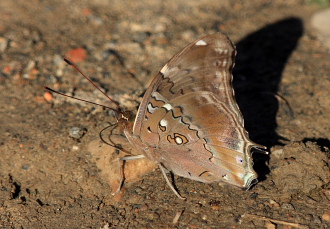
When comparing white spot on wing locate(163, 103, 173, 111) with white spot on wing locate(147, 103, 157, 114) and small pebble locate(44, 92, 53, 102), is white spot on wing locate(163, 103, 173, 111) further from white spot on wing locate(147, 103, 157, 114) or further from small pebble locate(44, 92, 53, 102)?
small pebble locate(44, 92, 53, 102)

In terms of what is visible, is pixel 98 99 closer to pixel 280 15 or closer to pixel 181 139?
pixel 181 139

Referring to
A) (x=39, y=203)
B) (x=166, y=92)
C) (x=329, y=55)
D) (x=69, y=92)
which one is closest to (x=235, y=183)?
(x=166, y=92)

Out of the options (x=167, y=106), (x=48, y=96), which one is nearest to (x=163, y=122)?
(x=167, y=106)

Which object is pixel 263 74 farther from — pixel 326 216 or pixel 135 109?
pixel 326 216

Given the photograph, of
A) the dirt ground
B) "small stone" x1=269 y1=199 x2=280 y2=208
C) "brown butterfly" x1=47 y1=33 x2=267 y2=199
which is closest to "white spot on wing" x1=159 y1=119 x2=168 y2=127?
"brown butterfly" x1=47 y1=33 x2=267 y2=199

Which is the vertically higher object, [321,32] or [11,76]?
[321,32]

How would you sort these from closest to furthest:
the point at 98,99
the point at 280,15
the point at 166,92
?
the point at 166,92, the point at 98,99, the point at 280,15

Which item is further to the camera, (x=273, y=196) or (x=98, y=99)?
(x=98, y=99)
